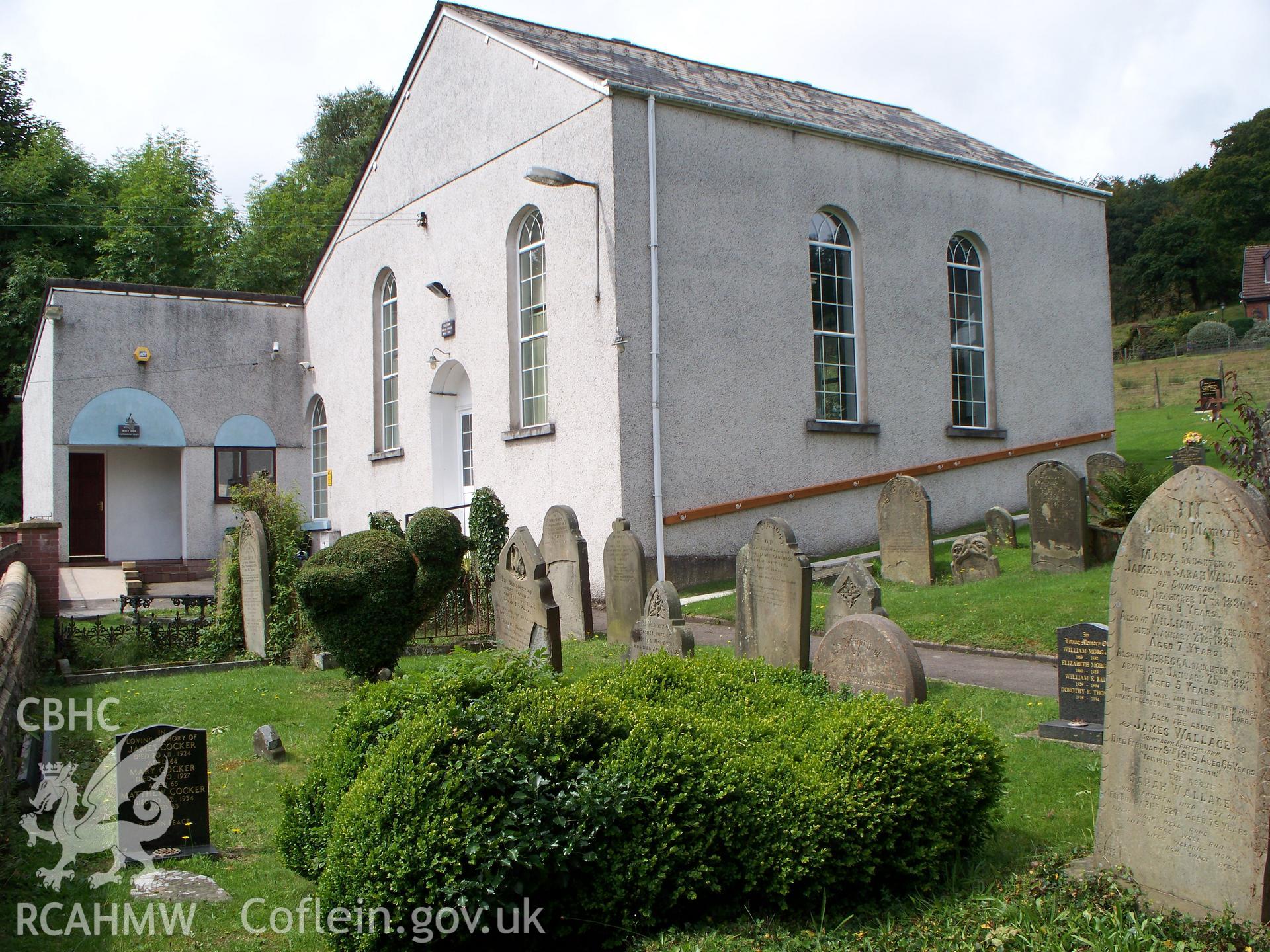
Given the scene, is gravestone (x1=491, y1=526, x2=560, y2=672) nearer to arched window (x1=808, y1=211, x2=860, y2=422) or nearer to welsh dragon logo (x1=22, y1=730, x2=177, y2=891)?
welsh dragon logo (x1=22, y1=730, x2=177, y2=891)

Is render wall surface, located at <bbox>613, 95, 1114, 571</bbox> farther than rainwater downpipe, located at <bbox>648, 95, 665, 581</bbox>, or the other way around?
render wall surface, located at <bbox>613, 95, 1114, 571</bbox>

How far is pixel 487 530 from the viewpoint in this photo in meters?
15.9

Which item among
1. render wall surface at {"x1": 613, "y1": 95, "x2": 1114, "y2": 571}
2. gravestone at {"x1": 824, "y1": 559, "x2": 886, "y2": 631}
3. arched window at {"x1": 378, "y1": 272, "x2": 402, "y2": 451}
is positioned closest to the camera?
gravestone at {"x1": 824, "y1": 559, "x2": 886, "y2": 631}

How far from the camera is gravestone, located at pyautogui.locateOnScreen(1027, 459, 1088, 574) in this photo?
1362 centimetres

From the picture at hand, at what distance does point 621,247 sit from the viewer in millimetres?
15766

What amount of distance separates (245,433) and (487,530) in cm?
1191

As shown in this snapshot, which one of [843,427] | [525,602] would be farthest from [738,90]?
[525,602]

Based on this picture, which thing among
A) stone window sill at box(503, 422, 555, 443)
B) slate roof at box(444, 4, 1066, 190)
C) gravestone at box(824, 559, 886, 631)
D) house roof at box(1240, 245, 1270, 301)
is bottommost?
gravestone at box(824, 559, 886, 631)

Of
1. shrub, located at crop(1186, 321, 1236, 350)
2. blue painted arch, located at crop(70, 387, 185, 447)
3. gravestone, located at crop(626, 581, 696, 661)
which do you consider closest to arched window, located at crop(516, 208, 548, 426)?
gravestone, located at crop(626, 581, 696, 661)

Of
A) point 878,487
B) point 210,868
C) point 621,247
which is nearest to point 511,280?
point 621,247

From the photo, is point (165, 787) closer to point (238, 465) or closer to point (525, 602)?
point (525, 602)

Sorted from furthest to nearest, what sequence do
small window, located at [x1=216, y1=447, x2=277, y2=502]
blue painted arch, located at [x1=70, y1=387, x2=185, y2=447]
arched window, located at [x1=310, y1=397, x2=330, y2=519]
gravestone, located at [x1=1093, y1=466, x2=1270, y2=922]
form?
arched window, located at [x1=310, y1=397, x2=330, y2=519]
small window, located at [x1=216, y1=447, x2=277, y2=502]
blue painted arch, located at [x1=70, y1=387, x2=185, y2=447]
gravestone, located at [x1=1093, y1=466, x2=1270, y2=922]

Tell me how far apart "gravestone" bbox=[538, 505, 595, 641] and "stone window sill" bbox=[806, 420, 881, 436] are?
602cm

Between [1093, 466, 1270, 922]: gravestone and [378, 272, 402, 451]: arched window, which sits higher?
[378, 272, 402, 451]: arched window
